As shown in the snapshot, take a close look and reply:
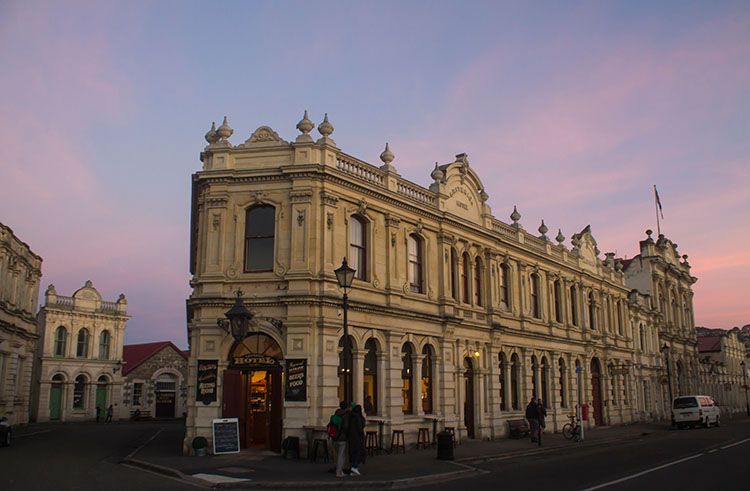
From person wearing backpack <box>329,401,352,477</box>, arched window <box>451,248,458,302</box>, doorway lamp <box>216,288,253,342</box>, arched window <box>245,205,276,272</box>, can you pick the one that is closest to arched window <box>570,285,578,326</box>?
arched window <box>451,248,458,302</box>

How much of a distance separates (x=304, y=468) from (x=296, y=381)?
357 centimetres

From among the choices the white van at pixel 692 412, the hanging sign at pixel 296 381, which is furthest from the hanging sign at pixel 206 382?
the white van at pixel 692 412

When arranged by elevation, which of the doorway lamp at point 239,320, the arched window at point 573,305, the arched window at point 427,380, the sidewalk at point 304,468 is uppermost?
the arched window at point 573,305

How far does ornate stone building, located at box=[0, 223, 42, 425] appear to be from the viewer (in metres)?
35.1

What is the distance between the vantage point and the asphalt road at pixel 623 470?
13297 mm

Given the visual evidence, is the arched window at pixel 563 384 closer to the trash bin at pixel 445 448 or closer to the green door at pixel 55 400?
the trash bin at pixel 445 448

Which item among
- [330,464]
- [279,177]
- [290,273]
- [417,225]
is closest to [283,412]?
[330,464]

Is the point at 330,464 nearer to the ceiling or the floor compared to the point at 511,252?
nearer to the floor

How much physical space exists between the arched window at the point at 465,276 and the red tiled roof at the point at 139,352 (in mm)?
37350

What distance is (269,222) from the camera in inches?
867

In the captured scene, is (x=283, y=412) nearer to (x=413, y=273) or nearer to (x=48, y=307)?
(x=413, y=273)

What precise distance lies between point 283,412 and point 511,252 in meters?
16.3

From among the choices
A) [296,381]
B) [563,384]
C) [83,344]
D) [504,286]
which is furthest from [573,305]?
[83,344]

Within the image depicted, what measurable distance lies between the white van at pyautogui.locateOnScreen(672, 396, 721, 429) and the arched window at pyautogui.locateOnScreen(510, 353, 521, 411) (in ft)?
47.9
